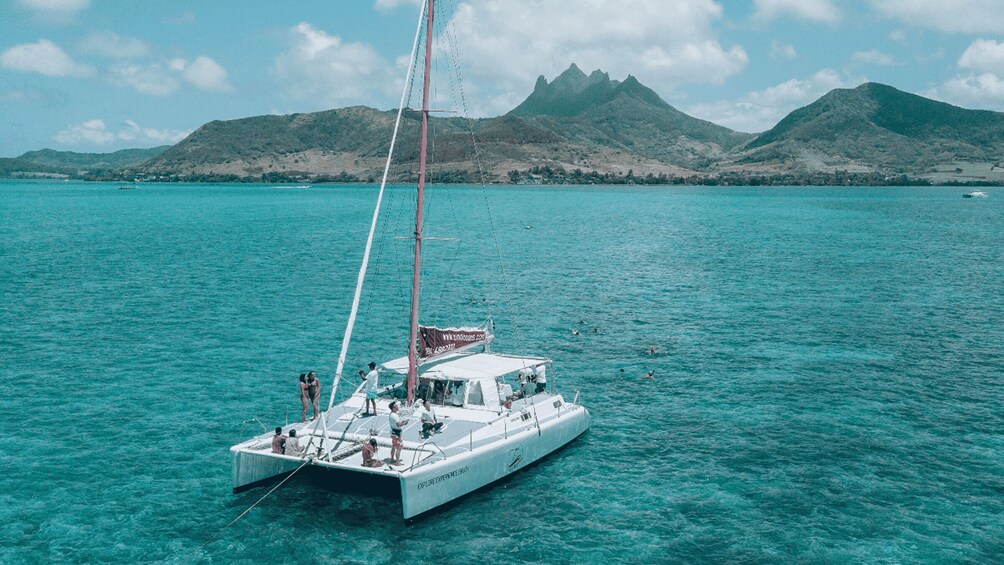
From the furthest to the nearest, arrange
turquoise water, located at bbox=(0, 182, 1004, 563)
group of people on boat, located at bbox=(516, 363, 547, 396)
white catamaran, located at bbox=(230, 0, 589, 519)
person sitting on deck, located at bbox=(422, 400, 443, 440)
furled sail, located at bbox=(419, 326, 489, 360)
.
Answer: group of people on boat, located at bbox=(516, 363, 547, 396), furled sail, located at bbox=(419, 326, 489, 360), person sitting on deck, located at bbox=(422, 400, 443, 440), white catamaran, located at bbox=(230, 0, 589, 519), turquoise water, located at bbox=(0, 182, 1004, 563)

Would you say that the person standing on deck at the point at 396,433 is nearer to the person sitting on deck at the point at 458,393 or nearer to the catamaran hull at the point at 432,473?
the catamaran hull at the point at 432,473

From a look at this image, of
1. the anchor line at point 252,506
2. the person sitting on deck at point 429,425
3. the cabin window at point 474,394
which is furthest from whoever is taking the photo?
the cabin window at point 474,394

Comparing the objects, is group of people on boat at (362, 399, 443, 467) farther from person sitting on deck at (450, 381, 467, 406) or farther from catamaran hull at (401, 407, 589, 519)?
catamaran hull at (401, 407, 589, 519)

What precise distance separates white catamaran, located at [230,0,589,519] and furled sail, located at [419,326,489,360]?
5 cm

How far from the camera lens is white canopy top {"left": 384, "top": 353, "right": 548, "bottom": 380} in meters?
34.4

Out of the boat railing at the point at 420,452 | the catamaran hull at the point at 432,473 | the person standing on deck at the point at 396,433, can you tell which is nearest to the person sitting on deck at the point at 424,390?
the person standing on deck at the point at 396,433

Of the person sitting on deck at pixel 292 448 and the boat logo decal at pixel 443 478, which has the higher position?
the person sitting on deck at pixel 292 448

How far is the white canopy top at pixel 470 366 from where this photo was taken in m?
34.4

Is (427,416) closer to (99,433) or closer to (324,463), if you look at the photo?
(324,463)

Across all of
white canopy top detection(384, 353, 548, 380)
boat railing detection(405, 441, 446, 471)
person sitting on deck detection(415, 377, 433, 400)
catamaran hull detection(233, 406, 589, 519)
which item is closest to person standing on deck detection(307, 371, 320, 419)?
white canopy top detection(384, 353, 548, 380)

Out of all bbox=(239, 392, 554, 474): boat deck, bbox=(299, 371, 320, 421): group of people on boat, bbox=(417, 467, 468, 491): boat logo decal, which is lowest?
bbox=(417, 467, 468, 491): boat logo decal

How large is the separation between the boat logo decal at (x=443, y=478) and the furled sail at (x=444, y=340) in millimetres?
7495

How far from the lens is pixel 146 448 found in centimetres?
3406

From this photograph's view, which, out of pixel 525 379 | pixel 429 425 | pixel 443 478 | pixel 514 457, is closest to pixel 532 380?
pixel 525 379
